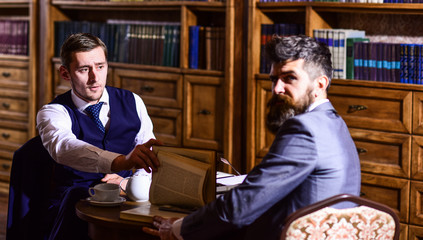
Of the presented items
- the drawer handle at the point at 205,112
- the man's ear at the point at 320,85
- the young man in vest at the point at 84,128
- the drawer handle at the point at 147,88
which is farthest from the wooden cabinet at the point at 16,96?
the man's ear at the point at 320,85

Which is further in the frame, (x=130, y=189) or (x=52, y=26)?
(x=52, y=26)

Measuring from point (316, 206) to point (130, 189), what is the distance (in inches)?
30.9

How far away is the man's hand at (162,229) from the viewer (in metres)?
1.91

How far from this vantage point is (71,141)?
2457mm

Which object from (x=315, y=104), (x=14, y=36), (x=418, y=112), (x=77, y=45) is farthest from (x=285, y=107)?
(x=14, y=36)

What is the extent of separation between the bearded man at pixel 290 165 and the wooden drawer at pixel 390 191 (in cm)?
184

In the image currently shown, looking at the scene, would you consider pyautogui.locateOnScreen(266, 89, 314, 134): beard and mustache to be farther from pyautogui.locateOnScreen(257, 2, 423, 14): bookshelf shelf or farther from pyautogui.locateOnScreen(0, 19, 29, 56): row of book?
pyautogui.locateOnScreen(0, 19, 29, 56): row of book

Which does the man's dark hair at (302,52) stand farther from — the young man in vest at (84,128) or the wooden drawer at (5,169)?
the wooden drawer at (5,169)

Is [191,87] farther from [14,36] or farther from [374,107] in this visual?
[14,36]

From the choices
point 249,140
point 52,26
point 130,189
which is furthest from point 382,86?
point 52,26

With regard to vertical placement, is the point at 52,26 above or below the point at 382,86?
above

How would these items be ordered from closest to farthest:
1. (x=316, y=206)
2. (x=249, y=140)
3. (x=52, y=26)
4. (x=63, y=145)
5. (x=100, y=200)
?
(x=316, y=206)
(x=100, y=200)
(x=63, y=145)
(x=249, y=140)
(x=52, y=26)

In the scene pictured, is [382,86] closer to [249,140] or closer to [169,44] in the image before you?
[249,140]

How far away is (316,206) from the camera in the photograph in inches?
64.2
